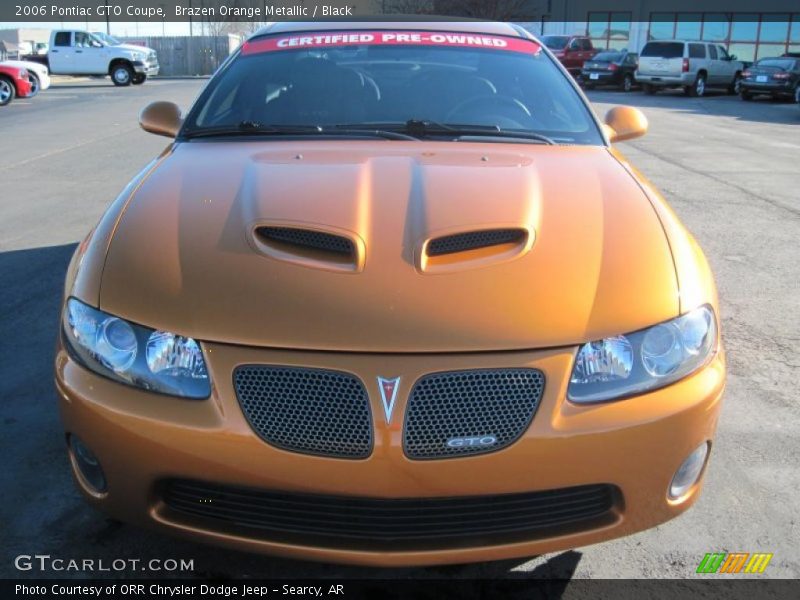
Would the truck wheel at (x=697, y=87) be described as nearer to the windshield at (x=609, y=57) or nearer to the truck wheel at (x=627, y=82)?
the truck wheel at (x=627, y=82)

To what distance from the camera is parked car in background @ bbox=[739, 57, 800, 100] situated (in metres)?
25.3

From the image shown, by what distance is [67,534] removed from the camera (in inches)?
103

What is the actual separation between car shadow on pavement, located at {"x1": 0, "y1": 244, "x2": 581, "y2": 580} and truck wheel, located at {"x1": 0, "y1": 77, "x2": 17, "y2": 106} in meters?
19.0

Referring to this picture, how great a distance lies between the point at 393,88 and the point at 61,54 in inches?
1263

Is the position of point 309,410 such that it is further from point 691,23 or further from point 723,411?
point 691,23

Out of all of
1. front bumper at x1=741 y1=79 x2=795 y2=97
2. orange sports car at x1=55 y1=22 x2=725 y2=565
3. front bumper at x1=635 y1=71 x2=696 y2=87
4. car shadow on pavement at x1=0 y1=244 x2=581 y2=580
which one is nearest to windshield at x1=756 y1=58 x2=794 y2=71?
front bumper at x1=741 y1=79 x2=795 y2=97

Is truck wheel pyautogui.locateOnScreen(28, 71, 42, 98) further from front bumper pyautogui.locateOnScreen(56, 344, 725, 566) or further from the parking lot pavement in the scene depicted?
front bumper pyautogui.locateOnScreen(56, 344, 725, 566)

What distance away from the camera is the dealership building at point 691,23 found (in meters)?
36.5

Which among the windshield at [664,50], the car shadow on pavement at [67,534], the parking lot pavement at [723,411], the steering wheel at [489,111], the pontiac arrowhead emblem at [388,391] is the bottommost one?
the car shadow on pavement at [67,534]

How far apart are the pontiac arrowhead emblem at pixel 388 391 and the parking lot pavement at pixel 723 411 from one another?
755mm

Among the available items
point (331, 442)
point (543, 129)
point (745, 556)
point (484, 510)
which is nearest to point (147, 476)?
point (331, 442)

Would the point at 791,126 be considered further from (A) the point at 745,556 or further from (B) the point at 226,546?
(B) the point at 226,546

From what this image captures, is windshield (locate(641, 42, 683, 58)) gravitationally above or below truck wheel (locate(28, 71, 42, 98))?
above

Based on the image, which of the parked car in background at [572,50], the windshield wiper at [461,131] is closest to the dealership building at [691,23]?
the parked car in background at [572,50]
